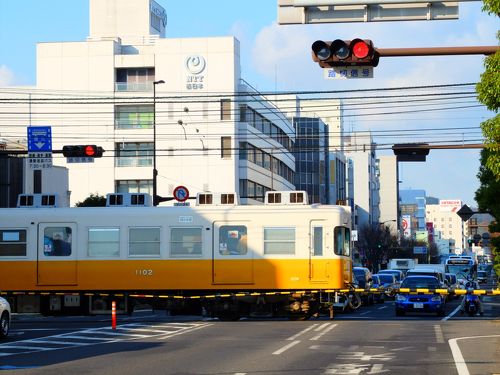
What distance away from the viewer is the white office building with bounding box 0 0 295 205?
83.4 meters

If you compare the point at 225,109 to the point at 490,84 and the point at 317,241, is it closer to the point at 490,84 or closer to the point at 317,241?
the point at 317,241

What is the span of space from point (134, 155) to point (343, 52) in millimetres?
69617

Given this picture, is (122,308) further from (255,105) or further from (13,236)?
(255,105)

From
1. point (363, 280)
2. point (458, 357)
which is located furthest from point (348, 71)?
point (363, 280)

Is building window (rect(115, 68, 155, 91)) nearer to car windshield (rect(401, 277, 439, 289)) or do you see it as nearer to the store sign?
the store sign

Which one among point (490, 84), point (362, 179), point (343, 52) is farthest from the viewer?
point (362, 179)

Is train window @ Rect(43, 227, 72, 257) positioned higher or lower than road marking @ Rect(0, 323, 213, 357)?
higher

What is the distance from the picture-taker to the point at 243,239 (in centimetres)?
3241

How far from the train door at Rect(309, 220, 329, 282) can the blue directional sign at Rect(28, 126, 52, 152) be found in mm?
13670

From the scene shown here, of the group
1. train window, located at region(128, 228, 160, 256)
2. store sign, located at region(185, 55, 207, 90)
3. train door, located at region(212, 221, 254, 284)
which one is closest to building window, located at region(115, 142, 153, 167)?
store sign, located at region(185, 55, 207, 90)

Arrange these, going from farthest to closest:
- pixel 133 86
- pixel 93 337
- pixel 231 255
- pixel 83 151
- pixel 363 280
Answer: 1. pixel 133 86
2. pixel 363 280
3. pixel 83 151
4. pixel 231 255
5. pixel 93 337

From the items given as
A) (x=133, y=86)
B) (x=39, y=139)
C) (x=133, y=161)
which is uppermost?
(x=133, y=86)

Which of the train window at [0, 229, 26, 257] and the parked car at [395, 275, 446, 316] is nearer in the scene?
the train window at [0, 229, 26, 257]

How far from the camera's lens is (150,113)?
8462 centimetres
